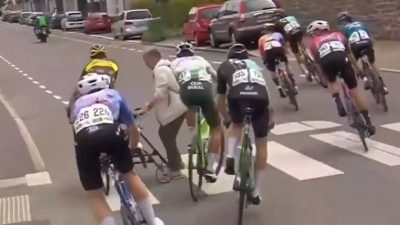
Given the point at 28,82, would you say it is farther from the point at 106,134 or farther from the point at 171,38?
the point at 106,134

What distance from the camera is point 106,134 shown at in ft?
19.4

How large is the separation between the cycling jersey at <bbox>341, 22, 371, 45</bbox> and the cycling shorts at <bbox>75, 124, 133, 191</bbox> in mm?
6408

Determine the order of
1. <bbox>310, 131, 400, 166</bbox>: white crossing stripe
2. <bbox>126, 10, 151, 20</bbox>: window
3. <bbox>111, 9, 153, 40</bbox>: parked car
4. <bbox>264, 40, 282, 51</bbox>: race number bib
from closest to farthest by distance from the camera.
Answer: <bbox>310, 131, 400, 166</bbox>: white crossing stripe < <bbox>264, 40, 282, 51</bbox>: race number bib < <bbox>111, 9, 153, 40</bbox>: parked car < <bbox>126, 10, 151, 20</bbox>: window

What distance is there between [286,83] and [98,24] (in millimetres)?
43097

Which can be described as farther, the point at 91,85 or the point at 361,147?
the point at 361,147

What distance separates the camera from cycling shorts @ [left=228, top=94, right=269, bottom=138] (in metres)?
7.27

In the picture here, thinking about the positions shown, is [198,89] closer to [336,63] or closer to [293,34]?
[336,63]

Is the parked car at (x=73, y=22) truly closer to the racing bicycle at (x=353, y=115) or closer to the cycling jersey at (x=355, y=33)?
the cycling jersey at (x=355, y=33)

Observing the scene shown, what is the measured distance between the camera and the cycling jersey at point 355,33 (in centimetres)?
1173

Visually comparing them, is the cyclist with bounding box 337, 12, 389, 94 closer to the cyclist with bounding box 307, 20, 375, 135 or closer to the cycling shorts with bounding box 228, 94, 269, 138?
the cyclist with bounding box 307, 20, 375, 135

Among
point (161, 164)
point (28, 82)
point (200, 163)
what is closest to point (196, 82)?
point (200, 163)

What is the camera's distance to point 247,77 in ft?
24.1

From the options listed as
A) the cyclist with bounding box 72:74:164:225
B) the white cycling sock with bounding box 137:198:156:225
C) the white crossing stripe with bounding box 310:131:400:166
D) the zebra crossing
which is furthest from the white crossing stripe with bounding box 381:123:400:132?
the cyclist with bounding box 72:74:164:225

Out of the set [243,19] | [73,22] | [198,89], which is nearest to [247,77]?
[198,89]
